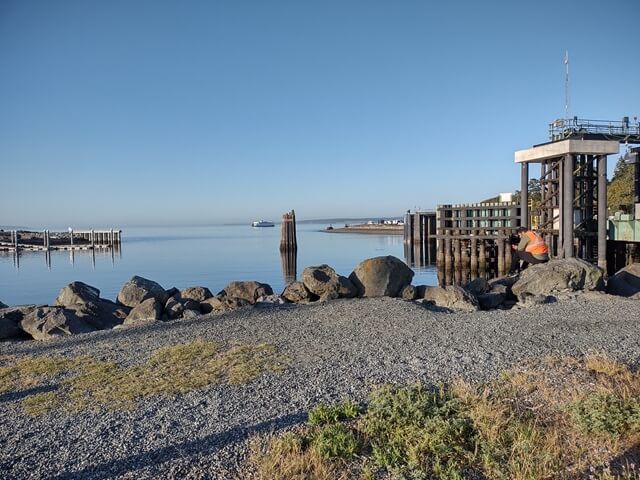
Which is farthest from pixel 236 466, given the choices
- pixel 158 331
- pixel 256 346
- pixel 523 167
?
pixel 523 167

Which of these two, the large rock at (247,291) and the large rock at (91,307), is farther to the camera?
the large rock at (247,291)

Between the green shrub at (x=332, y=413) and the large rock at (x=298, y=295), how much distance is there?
7831mm

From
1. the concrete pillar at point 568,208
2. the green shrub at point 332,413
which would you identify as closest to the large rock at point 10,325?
the green shrub at point 332,413

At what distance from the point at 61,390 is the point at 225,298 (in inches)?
248

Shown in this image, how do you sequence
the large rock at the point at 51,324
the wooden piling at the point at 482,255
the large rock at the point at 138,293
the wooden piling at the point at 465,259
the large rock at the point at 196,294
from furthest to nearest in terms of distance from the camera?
the wooden piling at the point at 465,259, the wooden piling at the point at 482,255, the large rock at the point at 138,293, the large rock at the point at 196,294, the large rock at the point at 51,324

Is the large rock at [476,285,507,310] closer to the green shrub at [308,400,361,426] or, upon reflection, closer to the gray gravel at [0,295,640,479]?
the gray gravel at [0,295,640,479]

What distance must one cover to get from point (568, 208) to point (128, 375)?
19116mm

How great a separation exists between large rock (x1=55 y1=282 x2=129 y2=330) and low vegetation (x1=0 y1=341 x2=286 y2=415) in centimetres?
428

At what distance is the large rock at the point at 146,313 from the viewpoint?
11.6 m

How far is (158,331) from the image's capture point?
9.84 meters

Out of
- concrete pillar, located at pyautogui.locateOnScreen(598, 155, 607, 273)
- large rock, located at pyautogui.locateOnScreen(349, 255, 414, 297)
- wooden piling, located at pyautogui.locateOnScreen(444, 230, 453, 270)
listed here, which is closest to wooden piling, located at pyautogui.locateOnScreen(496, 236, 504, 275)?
wooden piling, located at pyautogui.locateOnScreen(444, 230, 453, 270)

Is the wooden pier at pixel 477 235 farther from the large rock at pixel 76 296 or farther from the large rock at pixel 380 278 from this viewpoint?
the large rock at pixel 76 296

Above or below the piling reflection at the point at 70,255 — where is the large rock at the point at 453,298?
above

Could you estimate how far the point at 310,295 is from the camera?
13.3m
